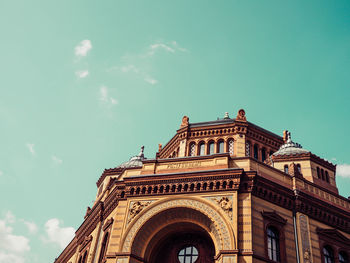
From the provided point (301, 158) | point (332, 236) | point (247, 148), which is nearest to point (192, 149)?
point (247, 148)

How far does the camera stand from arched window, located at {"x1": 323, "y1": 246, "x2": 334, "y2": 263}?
25.7m

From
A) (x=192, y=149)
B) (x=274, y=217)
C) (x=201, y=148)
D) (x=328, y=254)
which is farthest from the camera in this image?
(x=192, y=149)

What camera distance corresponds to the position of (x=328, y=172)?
33906 millimetres

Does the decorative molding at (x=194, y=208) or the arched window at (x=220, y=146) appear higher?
the arched window at (x=220, y=146)

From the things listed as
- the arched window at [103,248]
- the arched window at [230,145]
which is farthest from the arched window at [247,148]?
the arched window at [103,248]

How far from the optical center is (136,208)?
25.7 metres

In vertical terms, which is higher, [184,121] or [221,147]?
[184,121]

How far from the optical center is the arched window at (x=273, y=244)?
23.7m

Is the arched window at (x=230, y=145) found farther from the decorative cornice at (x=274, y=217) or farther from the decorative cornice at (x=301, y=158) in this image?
the decorative cornice at (x=274, y=217)

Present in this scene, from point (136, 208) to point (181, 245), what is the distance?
399 cm

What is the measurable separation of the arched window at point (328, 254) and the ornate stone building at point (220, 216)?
0.24 ft

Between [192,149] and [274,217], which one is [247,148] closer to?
[192,149]

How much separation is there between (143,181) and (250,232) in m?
8.06

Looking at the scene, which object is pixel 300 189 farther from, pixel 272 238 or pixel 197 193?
pixel 197 193
